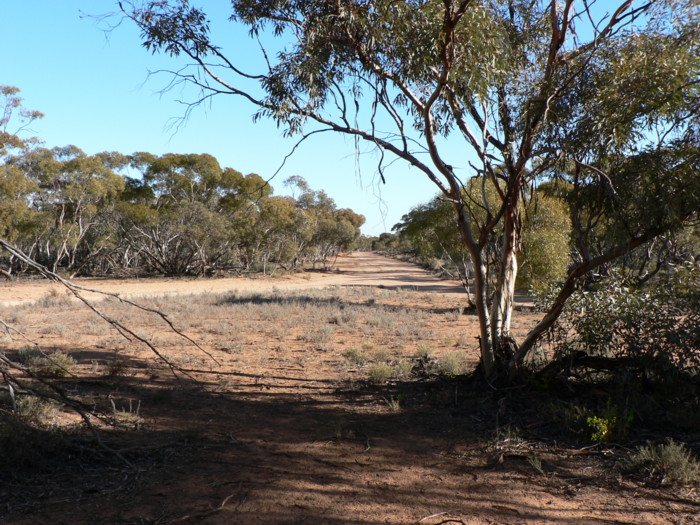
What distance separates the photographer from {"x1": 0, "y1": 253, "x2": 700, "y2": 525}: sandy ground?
12.5 ft

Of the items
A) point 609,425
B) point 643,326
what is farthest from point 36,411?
point 643,326

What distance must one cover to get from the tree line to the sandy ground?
23.4 metres

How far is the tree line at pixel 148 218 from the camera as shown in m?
30.2

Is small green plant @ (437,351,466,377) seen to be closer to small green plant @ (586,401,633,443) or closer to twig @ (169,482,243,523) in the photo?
small green plant @ (586,401,633,443)

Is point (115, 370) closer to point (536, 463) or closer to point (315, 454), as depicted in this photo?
point (315, 454)

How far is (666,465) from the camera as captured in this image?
14.1ft

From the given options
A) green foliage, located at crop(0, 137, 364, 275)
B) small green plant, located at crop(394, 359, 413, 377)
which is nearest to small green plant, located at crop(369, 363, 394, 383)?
small green plant, located at crop(394, 359, 413, 377)

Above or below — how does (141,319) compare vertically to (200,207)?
below

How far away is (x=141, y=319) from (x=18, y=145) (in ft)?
44.6

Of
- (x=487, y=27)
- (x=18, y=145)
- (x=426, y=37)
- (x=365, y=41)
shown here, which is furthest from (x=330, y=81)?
(x=18, y=145)

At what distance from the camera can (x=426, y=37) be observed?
614cm

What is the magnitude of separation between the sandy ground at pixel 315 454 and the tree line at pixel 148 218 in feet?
Result: 76.6

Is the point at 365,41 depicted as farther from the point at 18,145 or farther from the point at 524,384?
the point at 18,145

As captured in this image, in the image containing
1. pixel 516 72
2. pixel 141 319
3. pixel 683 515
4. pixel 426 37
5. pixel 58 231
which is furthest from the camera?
pixel 58 231
